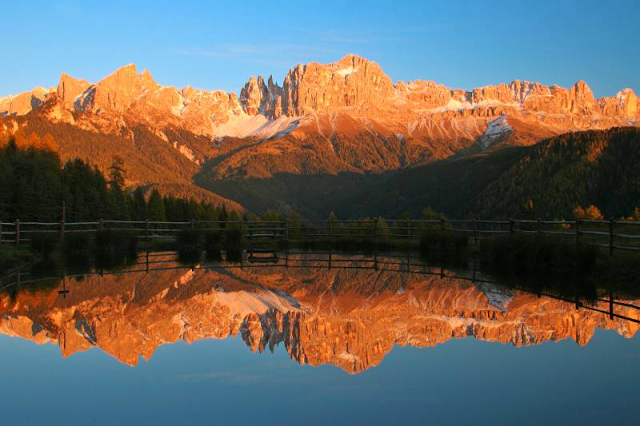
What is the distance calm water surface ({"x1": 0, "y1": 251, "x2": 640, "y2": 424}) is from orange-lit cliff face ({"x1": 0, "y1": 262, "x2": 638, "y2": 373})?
1.7 inches

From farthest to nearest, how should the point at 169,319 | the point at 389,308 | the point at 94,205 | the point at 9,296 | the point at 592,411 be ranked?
1. the point at 94,205
2. the point at 9,296
3. the point at 389,308
4. the point at 169,319
5. the point at 592,411

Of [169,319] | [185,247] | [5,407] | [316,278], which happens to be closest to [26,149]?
[185,247]

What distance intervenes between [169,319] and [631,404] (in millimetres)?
8251

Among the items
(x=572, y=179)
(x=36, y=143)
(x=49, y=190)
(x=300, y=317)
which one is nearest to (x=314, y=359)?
(x=300, y=317)

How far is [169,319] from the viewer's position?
43.0 ft

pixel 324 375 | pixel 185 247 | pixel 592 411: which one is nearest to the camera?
pixel 592 411

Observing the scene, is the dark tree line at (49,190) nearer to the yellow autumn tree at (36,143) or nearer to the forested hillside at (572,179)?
the yellow autumn tree at (36,143)

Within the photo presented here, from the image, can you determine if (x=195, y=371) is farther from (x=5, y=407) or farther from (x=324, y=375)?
(x=5, y=407)

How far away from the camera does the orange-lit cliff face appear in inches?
435

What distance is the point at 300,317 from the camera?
13.2m

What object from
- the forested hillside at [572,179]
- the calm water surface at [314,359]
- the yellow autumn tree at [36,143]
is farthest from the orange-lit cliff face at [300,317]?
the forested hillside at [572,179]

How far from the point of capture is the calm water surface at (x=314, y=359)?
770 cm

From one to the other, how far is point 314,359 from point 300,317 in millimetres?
3226

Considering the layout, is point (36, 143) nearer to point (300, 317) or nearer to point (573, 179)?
point (300, 317)
